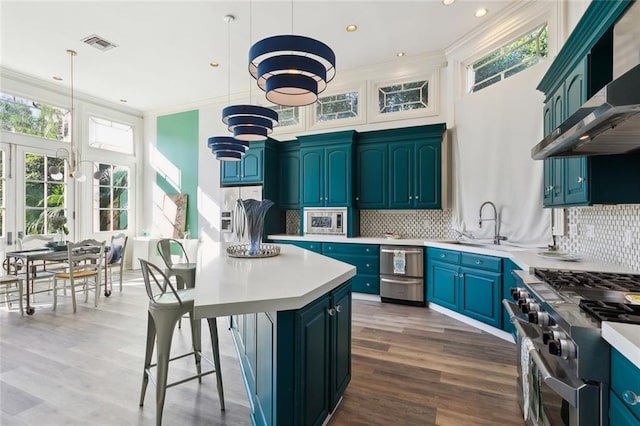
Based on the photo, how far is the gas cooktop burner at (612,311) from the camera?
110 cm

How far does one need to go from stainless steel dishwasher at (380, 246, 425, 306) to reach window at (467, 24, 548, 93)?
249cm

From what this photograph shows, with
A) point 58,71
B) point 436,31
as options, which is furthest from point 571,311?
point 58,71

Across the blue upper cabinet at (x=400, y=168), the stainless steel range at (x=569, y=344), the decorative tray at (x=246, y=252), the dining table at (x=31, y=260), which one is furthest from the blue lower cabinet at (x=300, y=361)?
the dining table at (x=31, y=260)

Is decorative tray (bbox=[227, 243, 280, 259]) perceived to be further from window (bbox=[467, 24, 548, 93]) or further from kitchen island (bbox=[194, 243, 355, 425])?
window (bbox=[467, 24, 548, 93])

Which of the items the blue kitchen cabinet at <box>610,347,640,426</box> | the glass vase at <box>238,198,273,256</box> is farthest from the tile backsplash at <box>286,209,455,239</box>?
the blue kitchen cabinet at <box>610,347,640,426</box>

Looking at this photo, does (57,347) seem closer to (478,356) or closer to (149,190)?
(478,356)

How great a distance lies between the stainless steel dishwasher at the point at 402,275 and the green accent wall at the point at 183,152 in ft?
14.1

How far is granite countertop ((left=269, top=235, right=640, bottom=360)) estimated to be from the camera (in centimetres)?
94

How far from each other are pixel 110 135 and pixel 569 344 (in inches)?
323

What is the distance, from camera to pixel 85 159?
618cm

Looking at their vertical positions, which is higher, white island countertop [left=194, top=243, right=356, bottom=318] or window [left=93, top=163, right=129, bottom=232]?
window [left=93, top=163, right=129, bottom=232]

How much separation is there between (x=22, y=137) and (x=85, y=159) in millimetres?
1045

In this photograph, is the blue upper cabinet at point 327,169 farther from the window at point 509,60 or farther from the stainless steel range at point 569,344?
the stainless steel range at point 569,344

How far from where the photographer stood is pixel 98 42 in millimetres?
4371
